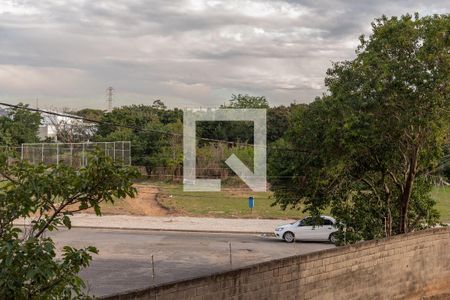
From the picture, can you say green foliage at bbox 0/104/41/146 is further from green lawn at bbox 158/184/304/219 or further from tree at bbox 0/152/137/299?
tree at bbox 0/152/137/299

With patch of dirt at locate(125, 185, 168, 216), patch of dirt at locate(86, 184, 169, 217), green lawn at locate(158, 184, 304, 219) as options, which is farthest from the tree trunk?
patch of dirt at locate(125, 185, 168, 216)

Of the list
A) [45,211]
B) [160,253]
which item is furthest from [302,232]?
[45,211]

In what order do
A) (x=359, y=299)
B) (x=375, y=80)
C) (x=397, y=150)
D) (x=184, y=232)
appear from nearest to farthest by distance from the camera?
(x=359, y=299) < (x=375, y=80) < (x=397, y=150) < (x=184, y=232)

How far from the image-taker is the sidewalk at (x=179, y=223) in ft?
94.7

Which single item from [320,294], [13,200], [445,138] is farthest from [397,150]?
[13,200]

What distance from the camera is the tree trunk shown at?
14219 mm

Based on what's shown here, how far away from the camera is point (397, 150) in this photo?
46.0ft

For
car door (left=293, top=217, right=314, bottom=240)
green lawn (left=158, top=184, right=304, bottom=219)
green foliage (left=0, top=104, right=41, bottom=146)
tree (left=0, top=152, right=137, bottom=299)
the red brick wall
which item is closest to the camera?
tree (left=0, top=152, right=137, bottom=299)

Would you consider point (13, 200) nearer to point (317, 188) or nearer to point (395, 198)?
point (317, 188)

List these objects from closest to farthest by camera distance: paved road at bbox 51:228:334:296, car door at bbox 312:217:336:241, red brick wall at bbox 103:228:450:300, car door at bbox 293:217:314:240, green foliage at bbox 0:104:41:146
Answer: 1. red brick wall at bbox 103:228:450:300
2. paved road at bbox 51:228:334:296
3. car door at bbox 312:217:336:241
4. car door at bbox 293:217:314:240
5. green foliage at bbox 0:104:41:146

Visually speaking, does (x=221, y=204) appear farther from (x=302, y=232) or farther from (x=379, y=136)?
(x=379, y=136)

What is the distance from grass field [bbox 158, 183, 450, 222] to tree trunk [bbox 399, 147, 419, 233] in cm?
1631

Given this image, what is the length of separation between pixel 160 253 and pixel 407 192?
10.1 metres

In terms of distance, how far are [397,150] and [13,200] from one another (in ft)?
37.1
